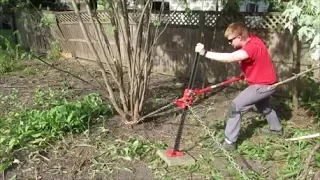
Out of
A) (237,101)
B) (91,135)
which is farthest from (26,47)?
(237,101)

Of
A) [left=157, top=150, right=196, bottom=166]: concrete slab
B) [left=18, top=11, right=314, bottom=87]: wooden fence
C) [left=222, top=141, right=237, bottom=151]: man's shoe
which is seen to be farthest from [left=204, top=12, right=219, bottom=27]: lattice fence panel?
[left=157, top=150, right=196, bottom=166]: concrete slab

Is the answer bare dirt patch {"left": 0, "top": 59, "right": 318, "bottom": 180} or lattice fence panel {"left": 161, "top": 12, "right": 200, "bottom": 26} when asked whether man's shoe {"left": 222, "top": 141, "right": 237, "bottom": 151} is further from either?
lattice fence panel {"left": 161, "top": 12, "right": 200, "bottom": 26}

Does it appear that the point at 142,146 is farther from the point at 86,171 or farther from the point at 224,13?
the point at 224,13

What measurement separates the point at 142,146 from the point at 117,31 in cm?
146

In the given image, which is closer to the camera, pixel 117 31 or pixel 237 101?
pixel 237 101

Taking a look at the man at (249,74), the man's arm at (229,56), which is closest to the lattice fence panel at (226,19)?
the man at (249,74)

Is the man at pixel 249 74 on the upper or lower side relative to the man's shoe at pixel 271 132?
upper

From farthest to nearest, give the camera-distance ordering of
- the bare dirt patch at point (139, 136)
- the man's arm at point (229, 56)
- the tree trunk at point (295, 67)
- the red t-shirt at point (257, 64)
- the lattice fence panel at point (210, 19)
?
the lattice fence panel at point (210, 19) < the tree trunk at point (295, 67) < the red t-shirt at point (257, 64) < the man's arm at point (229, 56) < the bare dirt patch at point (139, 136)

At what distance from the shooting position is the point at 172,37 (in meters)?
8.34

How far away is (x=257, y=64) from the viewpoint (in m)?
4.09

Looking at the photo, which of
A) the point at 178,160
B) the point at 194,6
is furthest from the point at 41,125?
the point at 194,6

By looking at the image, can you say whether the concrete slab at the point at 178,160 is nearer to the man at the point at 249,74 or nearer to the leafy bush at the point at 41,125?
the man at the point at 249,74

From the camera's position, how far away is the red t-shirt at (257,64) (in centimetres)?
400

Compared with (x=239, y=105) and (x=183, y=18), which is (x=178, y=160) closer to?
(x=239, y=105)
